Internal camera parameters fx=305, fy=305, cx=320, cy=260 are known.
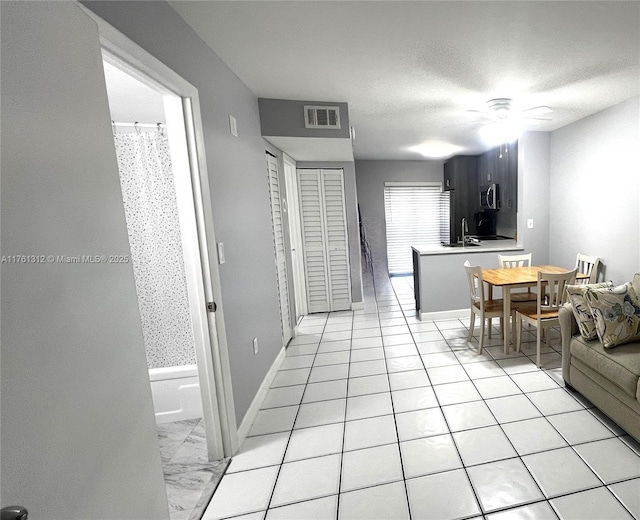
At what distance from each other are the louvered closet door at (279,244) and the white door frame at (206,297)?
1.33m

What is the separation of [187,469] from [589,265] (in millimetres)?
4248

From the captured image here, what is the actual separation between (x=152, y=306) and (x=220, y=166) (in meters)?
1.11

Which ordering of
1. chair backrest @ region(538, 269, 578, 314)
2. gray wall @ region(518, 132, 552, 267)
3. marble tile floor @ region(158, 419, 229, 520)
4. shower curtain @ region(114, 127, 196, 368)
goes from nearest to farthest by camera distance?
marble tile floor @ region(158, 419, 229, 520)
shower curtain @ region(114, 127, 196, 368)
chair backrest @ region(538, 269, 578, 314)
gray wall @ region(518, 132, 552, 267)

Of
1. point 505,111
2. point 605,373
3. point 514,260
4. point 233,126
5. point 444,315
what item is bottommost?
point 444,315

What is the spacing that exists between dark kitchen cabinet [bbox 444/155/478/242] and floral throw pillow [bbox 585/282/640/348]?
4304mm

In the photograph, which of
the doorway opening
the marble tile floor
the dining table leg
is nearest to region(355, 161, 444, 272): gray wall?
the dining table leg

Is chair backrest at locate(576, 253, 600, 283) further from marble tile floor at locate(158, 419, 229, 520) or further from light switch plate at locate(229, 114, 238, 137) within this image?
marble tile floor at locate(158, 419, 229, 520)

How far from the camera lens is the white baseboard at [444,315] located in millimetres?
3873

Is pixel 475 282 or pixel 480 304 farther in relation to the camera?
pixel 475 282

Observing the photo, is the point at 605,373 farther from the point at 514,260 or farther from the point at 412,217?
the point at 412,217

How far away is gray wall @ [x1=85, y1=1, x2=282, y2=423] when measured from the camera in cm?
136

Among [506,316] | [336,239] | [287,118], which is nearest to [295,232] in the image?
[336,239]

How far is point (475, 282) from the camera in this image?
321cm

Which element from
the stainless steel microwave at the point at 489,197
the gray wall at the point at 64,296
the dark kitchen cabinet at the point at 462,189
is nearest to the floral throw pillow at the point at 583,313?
the gray wall at the point at 64,296
